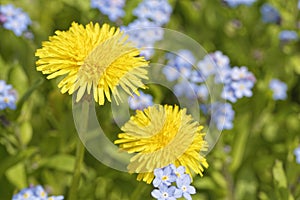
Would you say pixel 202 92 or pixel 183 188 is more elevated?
pixel 202 92

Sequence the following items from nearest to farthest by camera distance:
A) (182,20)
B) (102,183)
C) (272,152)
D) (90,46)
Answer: (90,46) → (102,183) → (272,152) → (182,20)

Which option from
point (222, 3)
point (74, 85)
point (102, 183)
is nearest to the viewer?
point (74, 85)

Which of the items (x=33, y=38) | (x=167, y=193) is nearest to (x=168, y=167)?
(x=167, y=193)

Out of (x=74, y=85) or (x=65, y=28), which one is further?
(x=65, y=28)

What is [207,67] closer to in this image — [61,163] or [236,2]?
[236,2]

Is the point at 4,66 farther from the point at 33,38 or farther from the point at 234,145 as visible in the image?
the point at 234,145

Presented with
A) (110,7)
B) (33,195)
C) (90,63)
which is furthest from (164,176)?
(110,7)

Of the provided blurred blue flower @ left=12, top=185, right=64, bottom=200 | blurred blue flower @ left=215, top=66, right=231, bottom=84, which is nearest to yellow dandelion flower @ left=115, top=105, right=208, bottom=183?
blurred blue flower @ left=12, top=185, right=64, bottom=200
